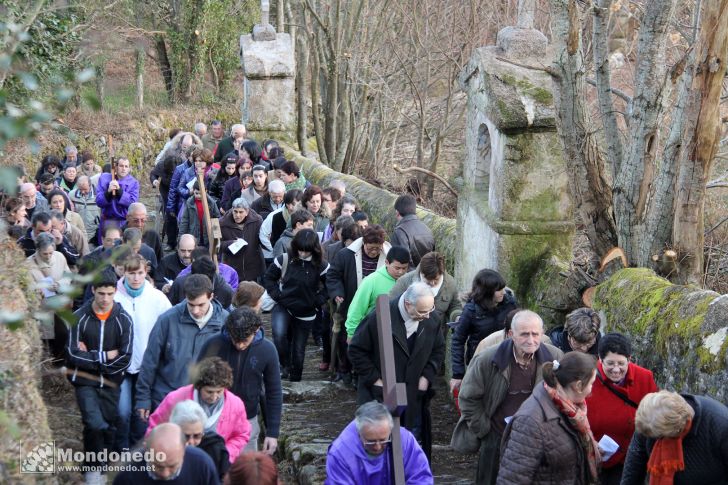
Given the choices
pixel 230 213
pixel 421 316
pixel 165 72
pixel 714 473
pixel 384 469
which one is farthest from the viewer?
pixel 165 72

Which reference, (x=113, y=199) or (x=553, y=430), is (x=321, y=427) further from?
(x=113, y=199)

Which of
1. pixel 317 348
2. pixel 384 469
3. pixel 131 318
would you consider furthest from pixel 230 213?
pixel 384 469

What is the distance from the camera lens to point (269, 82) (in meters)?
20.9

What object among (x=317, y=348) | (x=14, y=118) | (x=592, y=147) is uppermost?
(x=14, y=118)

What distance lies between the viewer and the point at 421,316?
A: 7309mm

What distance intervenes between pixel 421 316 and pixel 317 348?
15.4ft

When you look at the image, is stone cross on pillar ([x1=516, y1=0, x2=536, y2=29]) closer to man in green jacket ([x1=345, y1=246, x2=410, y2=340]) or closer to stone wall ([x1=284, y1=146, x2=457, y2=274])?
stone wall ([x1=284, y1=146, x2=457, y2=274])

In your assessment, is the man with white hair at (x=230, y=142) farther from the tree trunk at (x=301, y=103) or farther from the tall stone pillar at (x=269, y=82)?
the tall stone pillar at (x=269, y=82)

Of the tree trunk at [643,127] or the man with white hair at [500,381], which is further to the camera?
the tree trunk at [643,127]

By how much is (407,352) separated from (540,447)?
2.04 m

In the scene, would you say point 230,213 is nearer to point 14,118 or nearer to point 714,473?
point 714,473

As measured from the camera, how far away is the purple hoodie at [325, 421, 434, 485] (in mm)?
5664

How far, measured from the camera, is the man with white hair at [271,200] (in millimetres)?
12312

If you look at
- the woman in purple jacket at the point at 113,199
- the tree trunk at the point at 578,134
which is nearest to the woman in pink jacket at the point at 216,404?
the tree trunk at the point at 578,134
